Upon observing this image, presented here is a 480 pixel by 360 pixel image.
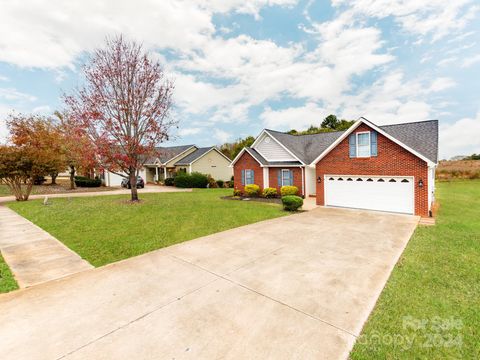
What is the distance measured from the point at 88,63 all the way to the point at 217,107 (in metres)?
12.5

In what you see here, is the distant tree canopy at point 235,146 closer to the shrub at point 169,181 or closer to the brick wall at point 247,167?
the shrub at point 169,181

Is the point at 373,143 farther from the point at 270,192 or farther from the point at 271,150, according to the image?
the point at 271,150

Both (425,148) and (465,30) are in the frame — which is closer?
(465,30)

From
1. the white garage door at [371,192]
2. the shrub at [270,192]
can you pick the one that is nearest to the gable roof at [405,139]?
the white garage door at [371,192]

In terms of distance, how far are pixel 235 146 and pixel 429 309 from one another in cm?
4482

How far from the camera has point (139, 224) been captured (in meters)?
10.7

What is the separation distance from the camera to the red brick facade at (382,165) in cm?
1175

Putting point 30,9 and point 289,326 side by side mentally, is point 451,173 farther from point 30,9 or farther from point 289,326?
point 30,9

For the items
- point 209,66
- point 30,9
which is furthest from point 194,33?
point 30,9

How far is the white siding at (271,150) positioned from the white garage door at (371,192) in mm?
5038

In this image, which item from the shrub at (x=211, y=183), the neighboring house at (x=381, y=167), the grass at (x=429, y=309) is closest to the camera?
the grass at (x=429, y=309)

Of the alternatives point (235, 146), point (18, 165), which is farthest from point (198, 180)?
point (235, 146)

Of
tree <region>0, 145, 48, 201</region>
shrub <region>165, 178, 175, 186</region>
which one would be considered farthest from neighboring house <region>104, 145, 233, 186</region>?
tree <region>0, 145, 48, 201</region>

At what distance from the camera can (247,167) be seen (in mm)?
21156
